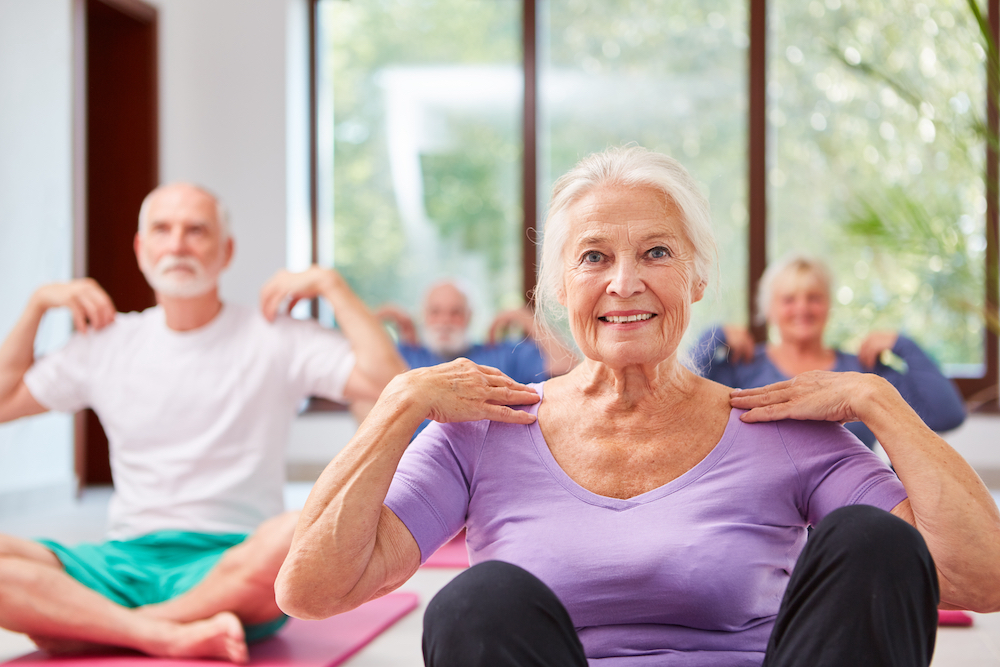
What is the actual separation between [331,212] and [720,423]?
15.4 ft

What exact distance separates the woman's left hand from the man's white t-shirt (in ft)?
4.30

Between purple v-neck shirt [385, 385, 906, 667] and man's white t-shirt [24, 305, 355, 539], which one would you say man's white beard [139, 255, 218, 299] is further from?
purple v-neck shirt [385, 385, 906, 667]

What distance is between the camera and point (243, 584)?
1933mm

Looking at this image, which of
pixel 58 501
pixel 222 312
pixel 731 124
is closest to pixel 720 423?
pixel 222 312

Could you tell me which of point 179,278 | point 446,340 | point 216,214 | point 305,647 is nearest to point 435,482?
point 305,647

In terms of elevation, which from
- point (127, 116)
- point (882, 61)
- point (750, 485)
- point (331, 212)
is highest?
point (882, 61)

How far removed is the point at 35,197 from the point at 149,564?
9.08ft

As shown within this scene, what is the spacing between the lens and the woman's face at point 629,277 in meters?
1.33

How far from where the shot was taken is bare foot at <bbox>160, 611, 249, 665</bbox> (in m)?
1.90

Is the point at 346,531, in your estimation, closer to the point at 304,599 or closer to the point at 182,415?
the point at 304,599

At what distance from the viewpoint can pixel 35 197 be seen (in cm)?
421

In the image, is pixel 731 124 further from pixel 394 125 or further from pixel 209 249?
pixel 209 249

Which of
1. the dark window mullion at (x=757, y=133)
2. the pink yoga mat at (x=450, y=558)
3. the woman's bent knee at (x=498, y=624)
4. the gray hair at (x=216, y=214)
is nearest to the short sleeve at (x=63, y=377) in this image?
the gray hair at (x=216, y=214)

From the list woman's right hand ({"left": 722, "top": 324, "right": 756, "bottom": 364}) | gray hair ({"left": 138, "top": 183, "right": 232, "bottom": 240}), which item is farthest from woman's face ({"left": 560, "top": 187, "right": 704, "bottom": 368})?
woman's right hand ({"left": 722, "top": 324, "right": 756, "bottom": 364})
